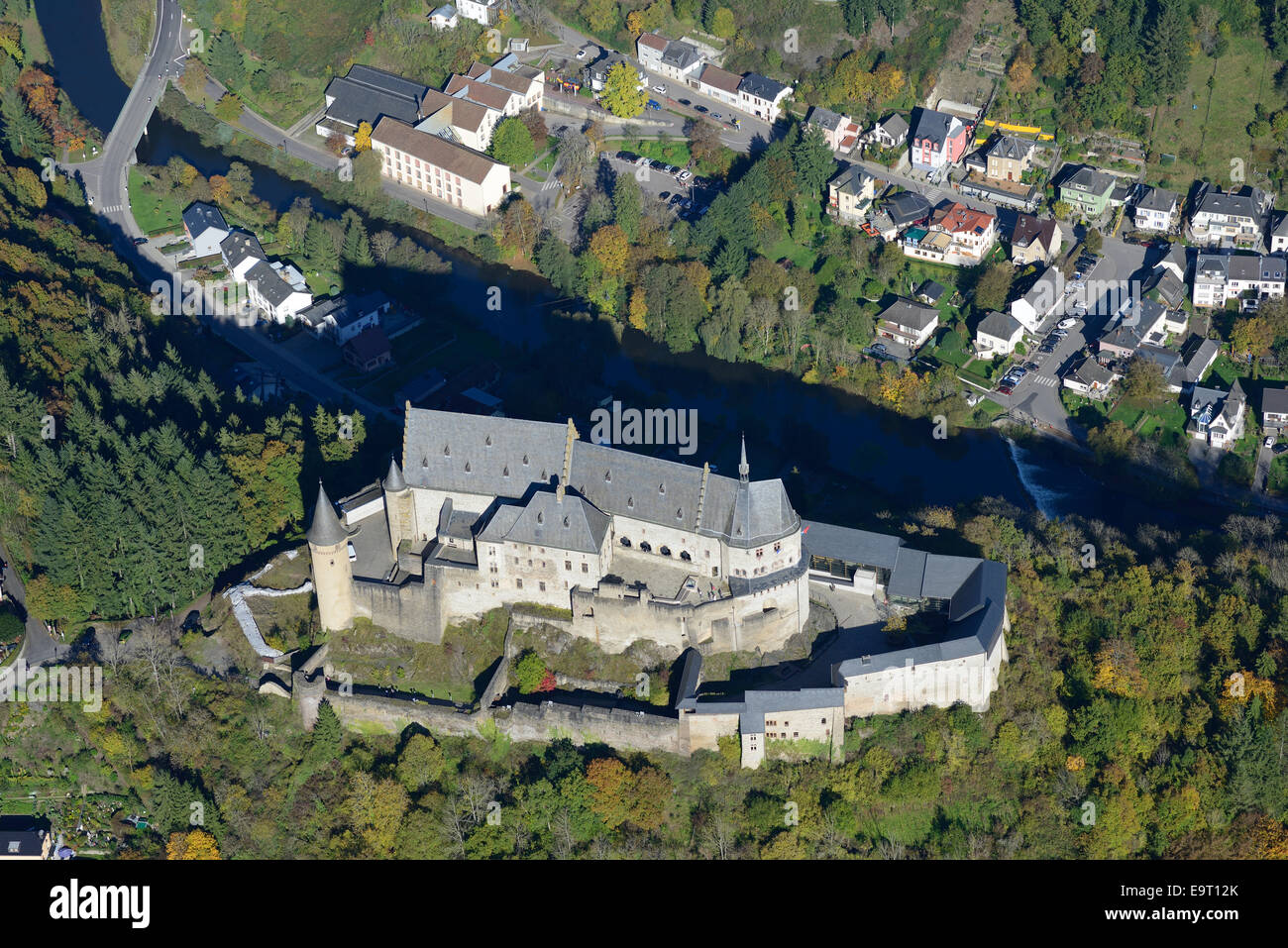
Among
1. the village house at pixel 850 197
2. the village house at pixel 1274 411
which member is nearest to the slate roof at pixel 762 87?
the village house at pixel 850 197

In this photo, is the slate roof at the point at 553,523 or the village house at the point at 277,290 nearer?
the slate roof at the point at 553,523

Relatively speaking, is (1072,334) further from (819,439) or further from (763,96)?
(763,96)

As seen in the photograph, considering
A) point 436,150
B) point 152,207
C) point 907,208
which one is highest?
point 436,150

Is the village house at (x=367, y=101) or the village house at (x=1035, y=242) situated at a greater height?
the village house at (x=367, y=101)

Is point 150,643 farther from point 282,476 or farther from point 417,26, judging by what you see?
point 417,26

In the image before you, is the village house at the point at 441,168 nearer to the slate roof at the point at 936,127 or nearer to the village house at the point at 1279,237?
the slate roof at the point at 936,127

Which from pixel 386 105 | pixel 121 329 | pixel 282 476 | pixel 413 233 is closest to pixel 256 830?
pixel 282 476

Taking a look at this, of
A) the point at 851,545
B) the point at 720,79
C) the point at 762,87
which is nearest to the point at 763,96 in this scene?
the point at 762,87
